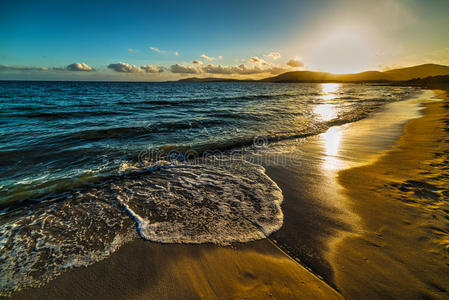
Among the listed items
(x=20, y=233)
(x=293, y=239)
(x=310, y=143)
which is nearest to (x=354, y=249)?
(x=293, y=239)

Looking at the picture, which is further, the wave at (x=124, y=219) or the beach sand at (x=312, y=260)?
the wave at (x=124, y=219)

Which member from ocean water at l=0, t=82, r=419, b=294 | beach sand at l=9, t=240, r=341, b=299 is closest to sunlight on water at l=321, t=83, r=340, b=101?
ocean water at l=0, t=82, r=419, b=294

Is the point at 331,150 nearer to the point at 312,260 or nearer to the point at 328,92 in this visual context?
the point at 312,260

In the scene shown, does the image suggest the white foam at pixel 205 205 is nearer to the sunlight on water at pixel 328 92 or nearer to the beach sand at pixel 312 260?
the beach sand at pixel 312 260

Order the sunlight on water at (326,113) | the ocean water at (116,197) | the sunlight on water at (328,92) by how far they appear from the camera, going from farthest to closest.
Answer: the sunlight on water at (328,92) < the sunlight on water at (326,113) < the ocean water at (116,197)

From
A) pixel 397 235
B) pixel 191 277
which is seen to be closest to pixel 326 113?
pixel 397 235

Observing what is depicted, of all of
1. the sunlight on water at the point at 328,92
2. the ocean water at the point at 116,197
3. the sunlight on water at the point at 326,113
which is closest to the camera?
the ocean water at the point at 116,197

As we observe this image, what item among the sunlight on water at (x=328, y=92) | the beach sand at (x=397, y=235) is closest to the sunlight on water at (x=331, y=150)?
the beach sand at (x=397, y=235)

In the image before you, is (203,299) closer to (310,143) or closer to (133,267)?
(133,267)

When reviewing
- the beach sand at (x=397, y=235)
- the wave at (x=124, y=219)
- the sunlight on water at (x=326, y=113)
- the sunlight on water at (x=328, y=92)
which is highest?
the sunlight on water at (x=328, y=92)

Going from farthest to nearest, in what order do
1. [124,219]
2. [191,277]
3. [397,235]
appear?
1. [124,219]
2. [397,235]
3. [191,277]

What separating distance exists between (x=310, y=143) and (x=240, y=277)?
304 inches

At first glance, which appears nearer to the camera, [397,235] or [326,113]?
[397,235]

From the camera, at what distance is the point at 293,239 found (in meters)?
2.98
